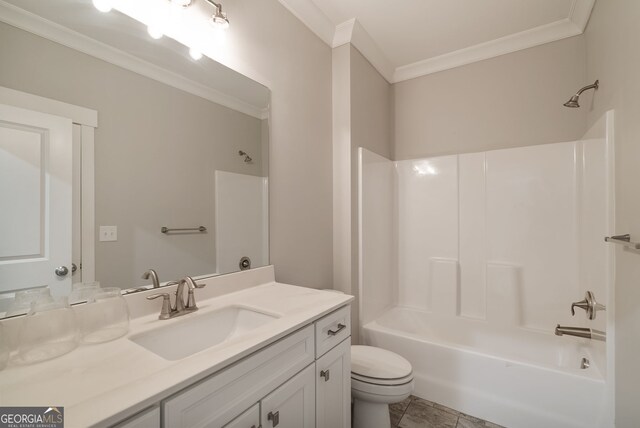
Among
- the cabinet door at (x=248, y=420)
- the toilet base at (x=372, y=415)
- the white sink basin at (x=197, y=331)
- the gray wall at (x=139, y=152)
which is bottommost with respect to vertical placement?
the toilet base at (x=372, y=415)

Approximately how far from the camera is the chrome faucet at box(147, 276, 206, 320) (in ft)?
3.43

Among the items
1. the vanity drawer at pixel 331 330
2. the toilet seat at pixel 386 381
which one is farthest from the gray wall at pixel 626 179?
the vanity drawer at pixel 331 330

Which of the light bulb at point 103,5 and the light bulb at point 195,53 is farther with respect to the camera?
the light bulb at point 195,53

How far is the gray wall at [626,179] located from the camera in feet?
3.75

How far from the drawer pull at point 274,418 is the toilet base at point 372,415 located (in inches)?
34.6

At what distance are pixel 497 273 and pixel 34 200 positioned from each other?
2.72 m

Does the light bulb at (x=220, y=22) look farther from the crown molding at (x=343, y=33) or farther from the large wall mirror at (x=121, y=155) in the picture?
the crown molding at (x=343, y=33)

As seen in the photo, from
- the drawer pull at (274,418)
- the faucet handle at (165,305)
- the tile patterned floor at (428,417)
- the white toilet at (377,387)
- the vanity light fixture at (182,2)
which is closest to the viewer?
the drawer pull at (274,418)

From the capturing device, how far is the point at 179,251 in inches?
47.3

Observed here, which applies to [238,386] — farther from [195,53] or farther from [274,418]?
[195,53]

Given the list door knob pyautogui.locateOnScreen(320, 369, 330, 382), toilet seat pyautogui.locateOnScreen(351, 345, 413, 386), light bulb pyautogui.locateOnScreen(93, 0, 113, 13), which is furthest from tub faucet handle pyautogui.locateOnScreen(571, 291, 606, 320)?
light bulb pyautogui.locateOnScreen(93, 0, 113, 13)

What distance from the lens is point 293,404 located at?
3.20 feet

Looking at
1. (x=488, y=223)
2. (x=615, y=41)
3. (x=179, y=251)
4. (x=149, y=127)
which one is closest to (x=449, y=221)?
(x=488, y=223)

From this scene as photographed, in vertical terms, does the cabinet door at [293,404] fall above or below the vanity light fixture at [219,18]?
below
